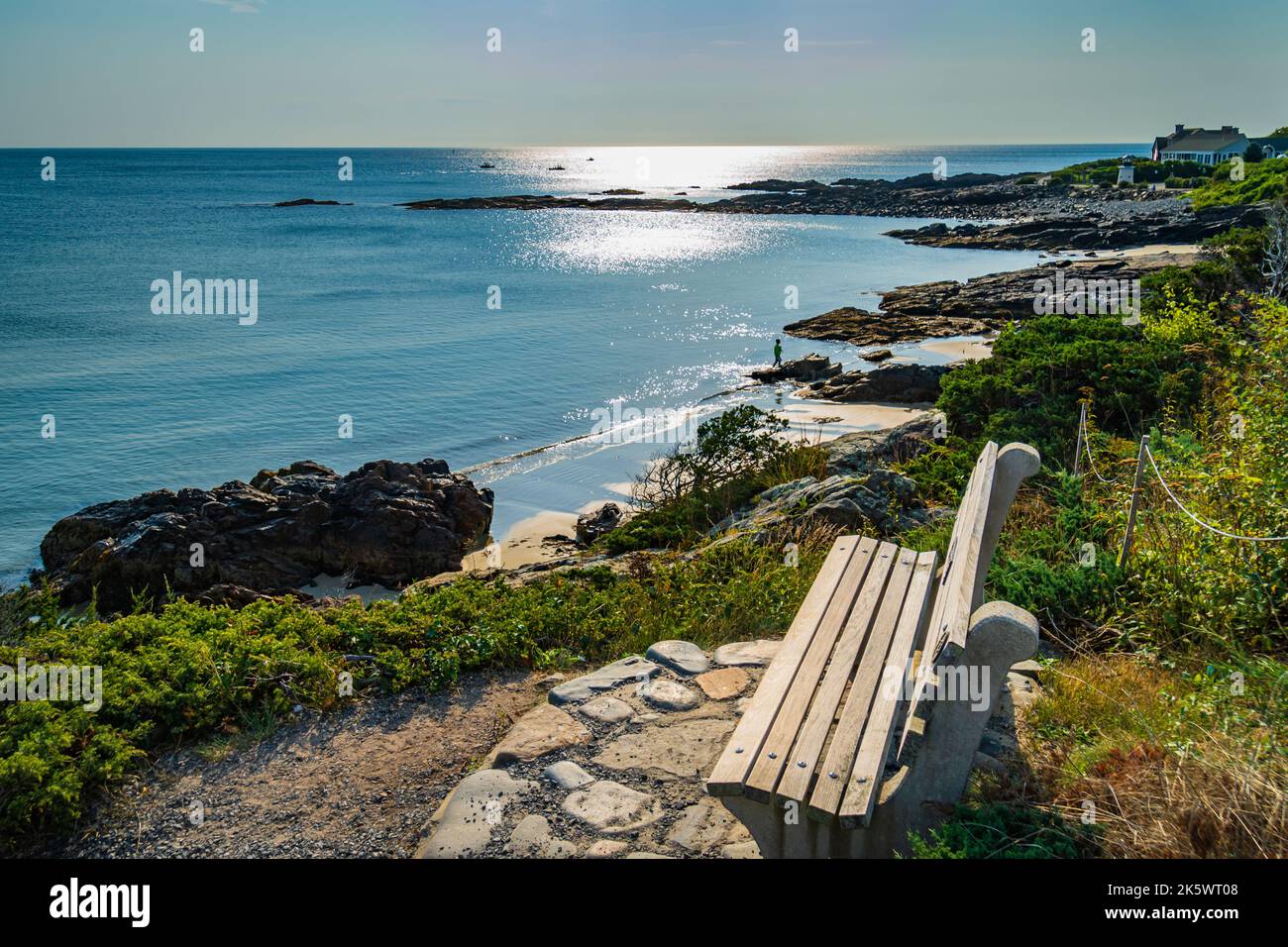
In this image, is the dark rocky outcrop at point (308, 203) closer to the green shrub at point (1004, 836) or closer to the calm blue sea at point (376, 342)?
the calm blue sea at point (376, 342)

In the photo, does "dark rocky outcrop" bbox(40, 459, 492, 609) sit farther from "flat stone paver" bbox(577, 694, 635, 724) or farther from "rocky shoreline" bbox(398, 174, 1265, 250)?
"rocky shoreline" bbox(398, 174, 1265, 250)

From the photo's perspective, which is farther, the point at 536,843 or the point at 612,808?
the point at 612,808

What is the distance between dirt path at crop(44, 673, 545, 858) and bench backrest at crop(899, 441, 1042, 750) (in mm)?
2173

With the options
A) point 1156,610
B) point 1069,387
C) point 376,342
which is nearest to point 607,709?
point 1156,610

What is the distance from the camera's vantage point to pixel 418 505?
41.0 ft

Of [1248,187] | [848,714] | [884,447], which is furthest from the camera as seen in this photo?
[1248,187]

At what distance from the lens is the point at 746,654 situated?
16.9 feet

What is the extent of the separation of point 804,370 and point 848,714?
20717mm

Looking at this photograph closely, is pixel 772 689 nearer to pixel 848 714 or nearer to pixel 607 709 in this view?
pixel 848 714

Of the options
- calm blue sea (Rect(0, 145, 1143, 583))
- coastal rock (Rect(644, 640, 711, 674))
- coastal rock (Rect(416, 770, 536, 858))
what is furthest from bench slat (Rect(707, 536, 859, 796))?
calm blue sea (Rect(0, 145, 1143, 583))

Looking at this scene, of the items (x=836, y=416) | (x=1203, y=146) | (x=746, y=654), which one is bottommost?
(x=746, y=654)

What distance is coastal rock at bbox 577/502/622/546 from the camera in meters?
12.4

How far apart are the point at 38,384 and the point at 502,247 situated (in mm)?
40690

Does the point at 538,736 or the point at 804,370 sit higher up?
the point at 804,370
